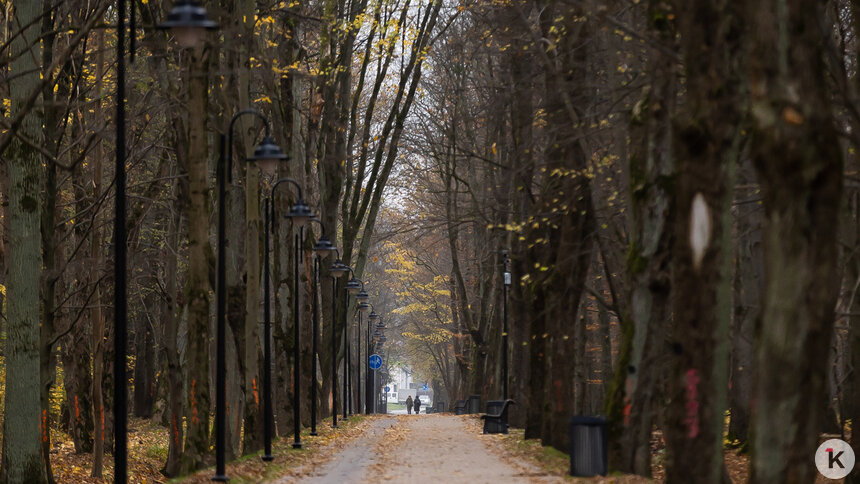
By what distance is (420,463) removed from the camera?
67.6 feet

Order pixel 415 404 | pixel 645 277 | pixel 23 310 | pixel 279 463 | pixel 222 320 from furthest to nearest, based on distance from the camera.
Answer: pixel 415 404, pixel 279 463, pixel 23 310, pixel 222 320, pixel 645 277

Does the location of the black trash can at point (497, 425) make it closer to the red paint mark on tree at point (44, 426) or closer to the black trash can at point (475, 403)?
the black trash can at point (475, 403)

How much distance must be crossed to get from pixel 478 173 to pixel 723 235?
40701mm

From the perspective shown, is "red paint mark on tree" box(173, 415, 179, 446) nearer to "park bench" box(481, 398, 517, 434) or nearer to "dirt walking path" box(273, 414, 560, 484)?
"dirt walking path" box(273, 414, 560, 484)

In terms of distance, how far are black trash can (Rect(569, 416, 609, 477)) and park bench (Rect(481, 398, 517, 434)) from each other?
13.1m

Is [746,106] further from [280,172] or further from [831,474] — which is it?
[280,172]

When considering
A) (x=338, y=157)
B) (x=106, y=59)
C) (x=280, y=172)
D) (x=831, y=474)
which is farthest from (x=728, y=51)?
(x=338, y=157)

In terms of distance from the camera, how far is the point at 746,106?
41.5 feet

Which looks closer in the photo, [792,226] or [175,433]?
[792,226]

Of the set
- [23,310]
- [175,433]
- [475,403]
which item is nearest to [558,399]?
[175,433]

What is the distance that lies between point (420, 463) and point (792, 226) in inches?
516

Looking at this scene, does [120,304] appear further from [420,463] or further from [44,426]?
[420,463]

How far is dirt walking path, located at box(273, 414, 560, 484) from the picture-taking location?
A: 17172 millimetres

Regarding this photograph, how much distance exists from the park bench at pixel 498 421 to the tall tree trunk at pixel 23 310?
15.0m
